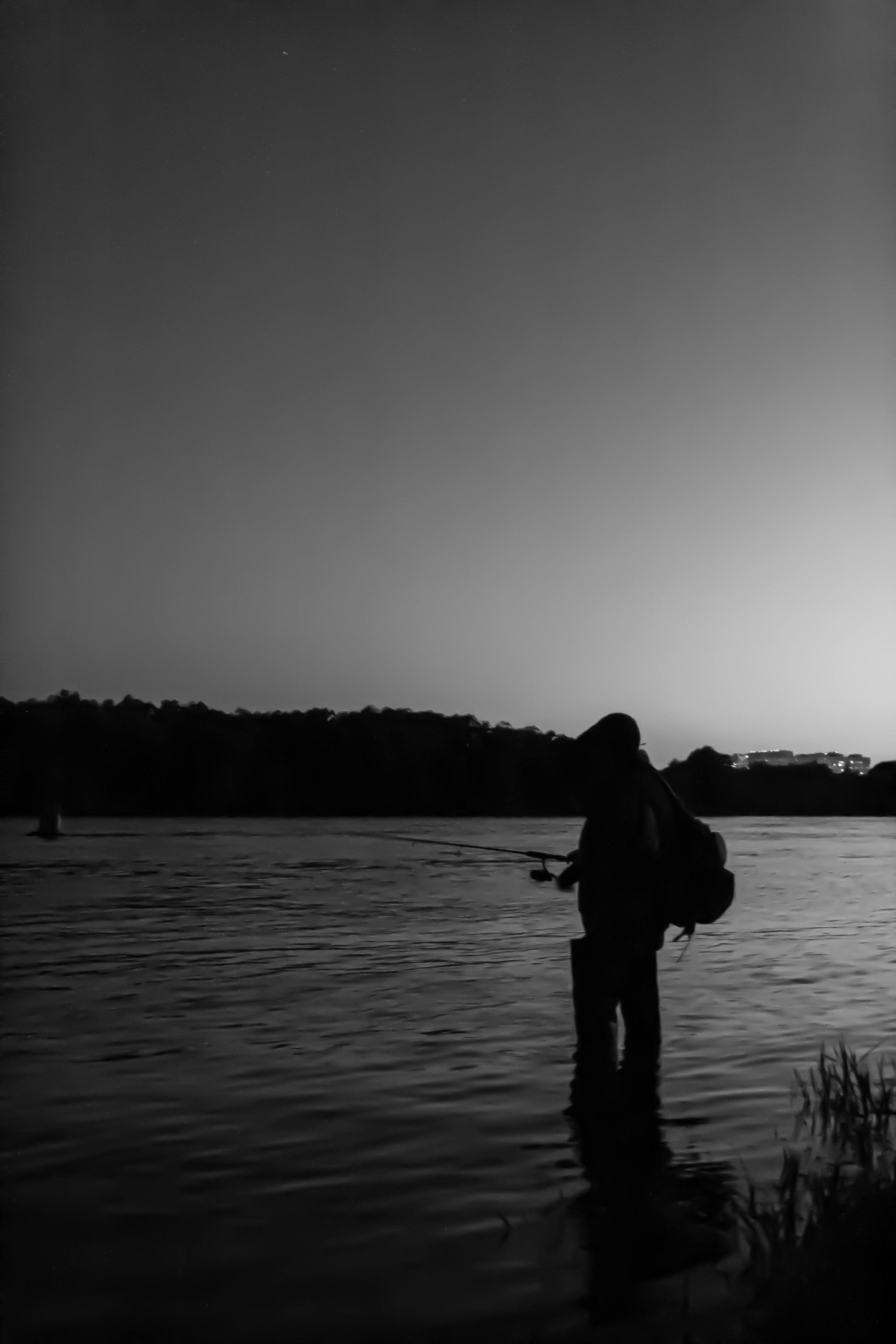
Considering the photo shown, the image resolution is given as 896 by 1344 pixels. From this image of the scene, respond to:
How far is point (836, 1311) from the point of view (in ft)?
14.7

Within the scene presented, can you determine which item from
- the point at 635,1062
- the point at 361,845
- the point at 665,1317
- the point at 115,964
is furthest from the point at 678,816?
the point at 361,845

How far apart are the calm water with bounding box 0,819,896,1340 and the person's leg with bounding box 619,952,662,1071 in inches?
20.5

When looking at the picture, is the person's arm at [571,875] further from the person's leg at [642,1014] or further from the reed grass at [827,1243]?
the reed grass at [827,1243]

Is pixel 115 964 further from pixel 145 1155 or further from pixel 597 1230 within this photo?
pixel 597 1230

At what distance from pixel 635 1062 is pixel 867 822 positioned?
185 metres

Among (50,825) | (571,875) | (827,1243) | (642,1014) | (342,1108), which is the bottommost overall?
(342,1108)

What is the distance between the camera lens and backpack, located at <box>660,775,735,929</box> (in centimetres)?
762

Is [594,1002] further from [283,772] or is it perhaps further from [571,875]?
[283,772]

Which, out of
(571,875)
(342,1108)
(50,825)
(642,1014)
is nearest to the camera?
(642,1014)

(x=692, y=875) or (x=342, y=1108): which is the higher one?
(x=692, y=875)

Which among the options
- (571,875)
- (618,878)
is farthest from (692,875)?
(571,875)

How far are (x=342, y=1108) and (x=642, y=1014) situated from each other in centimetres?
277

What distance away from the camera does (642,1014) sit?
8023 mm

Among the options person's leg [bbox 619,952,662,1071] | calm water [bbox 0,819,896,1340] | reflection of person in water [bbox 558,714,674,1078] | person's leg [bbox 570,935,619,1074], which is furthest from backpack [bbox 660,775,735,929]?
calm water [bbox 0,819,896,1340]
